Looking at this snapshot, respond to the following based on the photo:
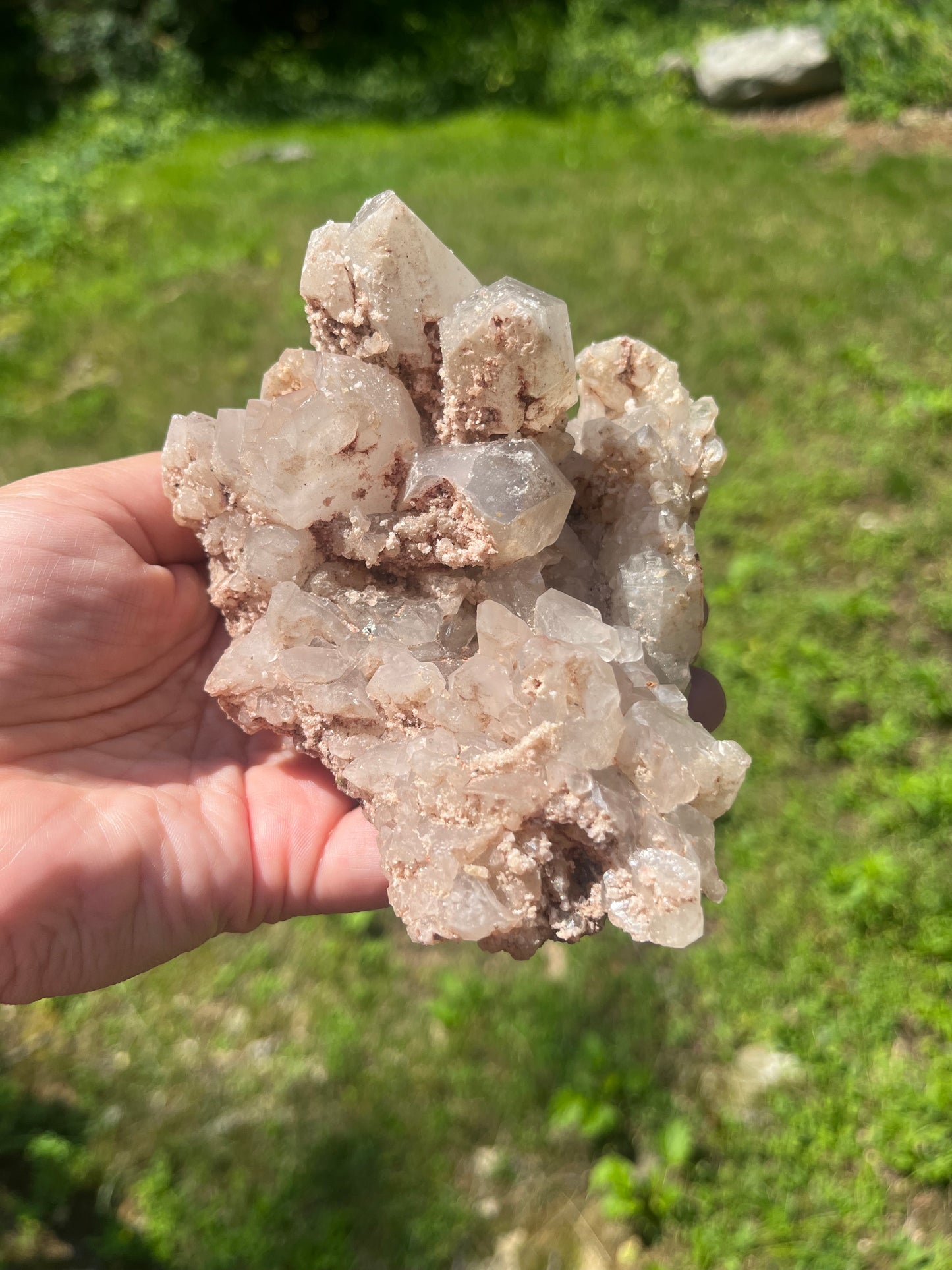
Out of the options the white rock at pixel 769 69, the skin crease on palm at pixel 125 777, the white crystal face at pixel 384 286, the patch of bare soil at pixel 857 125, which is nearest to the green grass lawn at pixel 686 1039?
the skin crease on palm at pixel 125 777

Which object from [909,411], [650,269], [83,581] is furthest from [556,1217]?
[650,269]

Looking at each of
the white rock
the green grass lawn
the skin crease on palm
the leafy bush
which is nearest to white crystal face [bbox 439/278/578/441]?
the skin crease on palm

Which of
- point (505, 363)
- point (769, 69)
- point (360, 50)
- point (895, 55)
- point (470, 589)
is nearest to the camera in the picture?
point (505, 363)

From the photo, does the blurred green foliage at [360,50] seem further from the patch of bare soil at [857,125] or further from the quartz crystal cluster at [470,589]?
the quartz crystal cluster at [470,589]

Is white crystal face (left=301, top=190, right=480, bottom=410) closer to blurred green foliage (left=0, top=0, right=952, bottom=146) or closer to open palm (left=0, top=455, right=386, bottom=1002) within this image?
open palm (left=0, top=455, right=386, bottom=1002)

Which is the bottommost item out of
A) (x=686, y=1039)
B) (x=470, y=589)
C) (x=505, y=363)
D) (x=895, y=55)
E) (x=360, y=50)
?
(x=686, y=1039)

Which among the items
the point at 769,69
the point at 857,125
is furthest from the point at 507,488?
the point at 769,69

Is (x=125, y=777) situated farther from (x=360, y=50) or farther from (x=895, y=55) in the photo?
(x=360, y=50)

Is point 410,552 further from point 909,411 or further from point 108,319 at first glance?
point 108,319

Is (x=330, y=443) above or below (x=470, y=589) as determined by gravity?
above
